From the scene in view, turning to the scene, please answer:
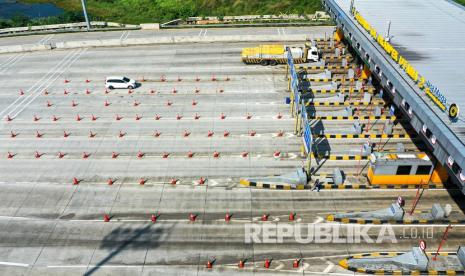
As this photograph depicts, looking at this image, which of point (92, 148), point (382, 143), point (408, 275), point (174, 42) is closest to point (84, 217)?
point (92, 148)

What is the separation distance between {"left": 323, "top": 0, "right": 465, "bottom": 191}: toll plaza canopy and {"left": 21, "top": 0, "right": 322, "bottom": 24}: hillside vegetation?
31899 mm

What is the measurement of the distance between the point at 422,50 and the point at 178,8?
222 feet

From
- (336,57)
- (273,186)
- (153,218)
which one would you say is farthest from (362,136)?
(153,218)

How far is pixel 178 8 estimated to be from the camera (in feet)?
289

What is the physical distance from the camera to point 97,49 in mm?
59781

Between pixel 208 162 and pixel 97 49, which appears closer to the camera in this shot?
pixel 208 162

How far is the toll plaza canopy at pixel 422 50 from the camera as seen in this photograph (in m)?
25.1

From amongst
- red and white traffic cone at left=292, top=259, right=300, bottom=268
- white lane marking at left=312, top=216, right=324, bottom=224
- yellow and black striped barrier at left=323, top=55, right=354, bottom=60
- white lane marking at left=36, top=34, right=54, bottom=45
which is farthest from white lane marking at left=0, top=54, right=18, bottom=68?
red and white traffic cone at left=292, top=259, right=300, bottom=268

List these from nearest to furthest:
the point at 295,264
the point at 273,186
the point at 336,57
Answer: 1. the point at 295,264
2. the point at 273,186
3. the point at 336,57

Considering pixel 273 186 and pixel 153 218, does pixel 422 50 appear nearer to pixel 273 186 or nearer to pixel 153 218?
pixel 273 186

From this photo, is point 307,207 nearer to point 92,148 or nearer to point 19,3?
point 92,148

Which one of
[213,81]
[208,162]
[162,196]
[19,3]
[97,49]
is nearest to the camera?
[162,196]

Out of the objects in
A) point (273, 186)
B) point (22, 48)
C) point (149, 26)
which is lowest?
point (273, 186)

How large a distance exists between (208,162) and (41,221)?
14863 millimetres
